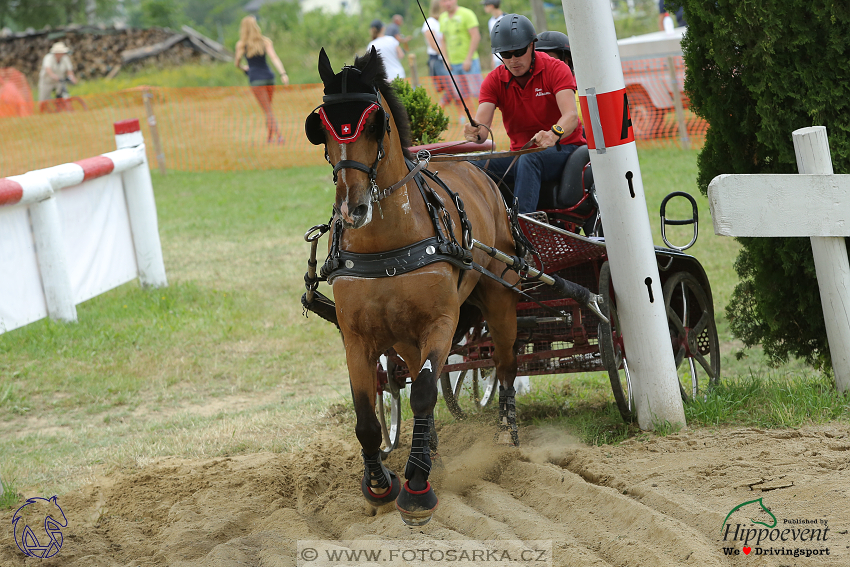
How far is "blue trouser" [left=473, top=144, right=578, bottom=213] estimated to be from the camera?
525 cm

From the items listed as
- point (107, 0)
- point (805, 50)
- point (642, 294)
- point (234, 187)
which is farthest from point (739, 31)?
point (107, 0)

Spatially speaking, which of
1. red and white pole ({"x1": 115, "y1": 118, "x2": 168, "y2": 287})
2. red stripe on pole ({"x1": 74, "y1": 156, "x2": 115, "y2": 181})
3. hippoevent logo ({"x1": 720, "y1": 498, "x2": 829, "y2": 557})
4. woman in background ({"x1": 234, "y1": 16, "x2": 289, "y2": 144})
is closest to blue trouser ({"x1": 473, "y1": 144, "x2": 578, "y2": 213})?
hippoevent logo ({"x1": 720, "y1": 498, "x2": 829, "y2": 557})

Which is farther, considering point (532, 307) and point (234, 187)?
point (234, 187)

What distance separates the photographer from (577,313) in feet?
16.5

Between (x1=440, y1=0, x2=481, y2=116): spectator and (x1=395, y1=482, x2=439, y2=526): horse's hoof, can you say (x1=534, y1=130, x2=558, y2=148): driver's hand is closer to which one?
(x1=395, y1=482, x2=439, y2=526): horse's hoof

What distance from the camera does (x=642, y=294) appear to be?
15.4 ft

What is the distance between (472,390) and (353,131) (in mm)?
3167

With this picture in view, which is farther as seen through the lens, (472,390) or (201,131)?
(201,131)

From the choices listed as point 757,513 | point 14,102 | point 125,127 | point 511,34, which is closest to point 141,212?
point 125,127

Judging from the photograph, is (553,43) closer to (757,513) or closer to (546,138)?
(546,138)

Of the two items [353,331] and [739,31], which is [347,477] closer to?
[353,331]

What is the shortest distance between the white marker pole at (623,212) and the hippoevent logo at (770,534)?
1.24 metres

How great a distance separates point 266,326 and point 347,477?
150 inches

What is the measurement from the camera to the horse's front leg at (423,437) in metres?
3.71
